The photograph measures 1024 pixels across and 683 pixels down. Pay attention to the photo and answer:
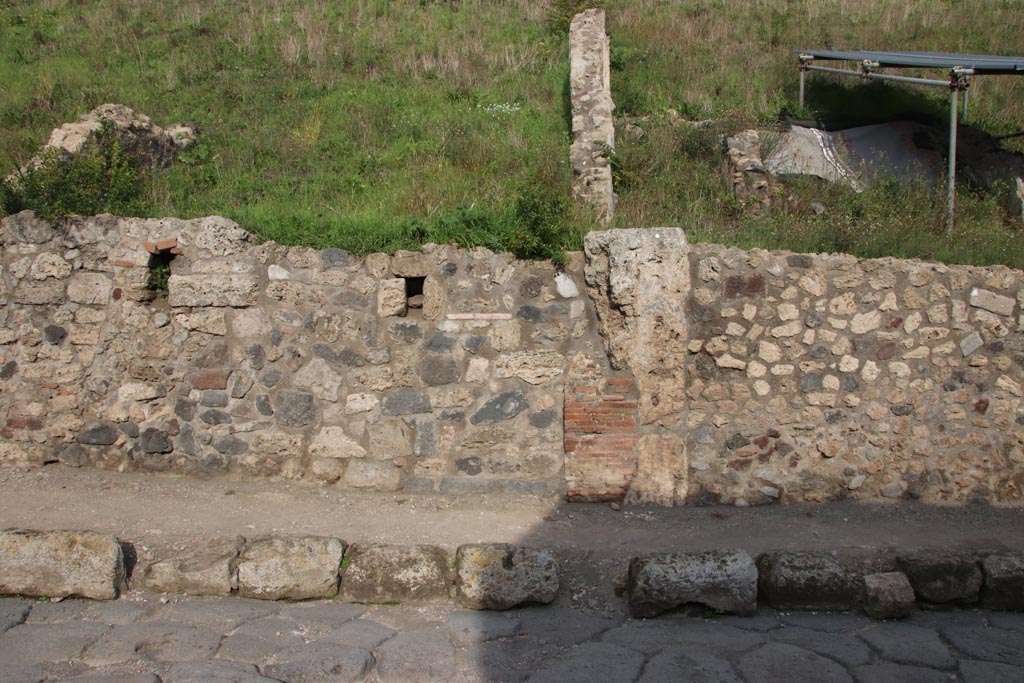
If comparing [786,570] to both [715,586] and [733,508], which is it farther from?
[733,508]

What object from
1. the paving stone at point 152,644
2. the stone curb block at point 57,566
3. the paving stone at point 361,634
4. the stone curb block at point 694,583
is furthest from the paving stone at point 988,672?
the stone curb block at point 57,566

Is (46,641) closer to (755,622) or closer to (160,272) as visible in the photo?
(160,272)

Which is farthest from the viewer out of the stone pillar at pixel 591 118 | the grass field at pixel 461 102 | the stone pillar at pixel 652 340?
the stone pillar at pixel 591 118

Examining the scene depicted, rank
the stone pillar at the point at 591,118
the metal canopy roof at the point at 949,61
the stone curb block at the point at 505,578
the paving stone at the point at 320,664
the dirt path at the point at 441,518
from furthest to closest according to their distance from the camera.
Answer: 1. the metal canopy roof at the point at 949,61
2. the stone pillar at the point at 591,118
3. the dirt path at the point at 441,518
4. the stone curb block at the point at 505,578
5. the paving stone at the point at 320,664

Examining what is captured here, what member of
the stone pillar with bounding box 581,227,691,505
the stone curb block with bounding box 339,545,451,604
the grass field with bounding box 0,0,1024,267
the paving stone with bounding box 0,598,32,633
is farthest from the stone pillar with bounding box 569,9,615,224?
the paving stone with bounding box 0,598,32,633

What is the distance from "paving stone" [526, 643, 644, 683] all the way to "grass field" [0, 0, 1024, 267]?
265cm

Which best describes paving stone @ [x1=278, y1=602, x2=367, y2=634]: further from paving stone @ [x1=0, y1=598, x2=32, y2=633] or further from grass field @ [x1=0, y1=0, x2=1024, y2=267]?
grass field @ [x1=0, y1=0, x2=1024, y2=267]

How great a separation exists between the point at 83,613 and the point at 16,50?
9383mm

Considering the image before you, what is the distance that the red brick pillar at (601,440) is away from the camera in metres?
5.63

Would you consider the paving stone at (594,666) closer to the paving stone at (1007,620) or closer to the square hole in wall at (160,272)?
the paving stone at (1007,620)

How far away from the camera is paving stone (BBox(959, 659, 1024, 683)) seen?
3.96 m

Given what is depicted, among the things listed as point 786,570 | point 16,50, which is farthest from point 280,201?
point 16,50

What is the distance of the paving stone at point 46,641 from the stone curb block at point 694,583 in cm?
273

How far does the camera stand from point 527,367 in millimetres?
5750
